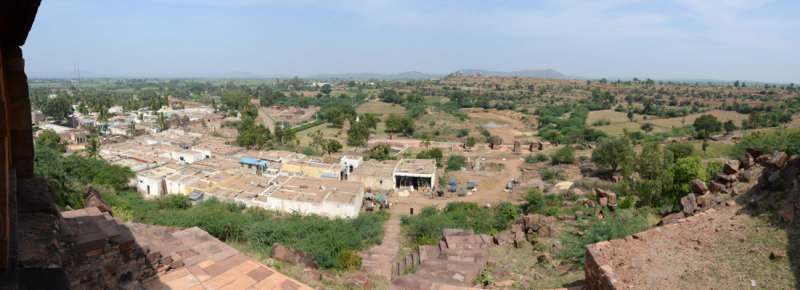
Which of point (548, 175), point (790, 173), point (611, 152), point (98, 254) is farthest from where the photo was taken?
point (548, 175)

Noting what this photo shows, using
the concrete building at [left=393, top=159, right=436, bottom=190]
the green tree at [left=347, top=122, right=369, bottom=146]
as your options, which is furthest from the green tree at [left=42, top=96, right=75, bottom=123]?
the concrete building at [left=393, top=159, right=436, bottom=190]

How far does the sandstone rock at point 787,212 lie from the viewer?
23.7 ft

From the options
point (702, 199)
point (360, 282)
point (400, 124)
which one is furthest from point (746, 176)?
point (400, 124)

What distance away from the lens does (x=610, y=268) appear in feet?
23.7

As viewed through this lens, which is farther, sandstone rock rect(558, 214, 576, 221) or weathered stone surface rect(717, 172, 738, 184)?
sandstone rock rect(558, 214, 576, 221)

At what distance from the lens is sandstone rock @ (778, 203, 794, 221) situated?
721cm

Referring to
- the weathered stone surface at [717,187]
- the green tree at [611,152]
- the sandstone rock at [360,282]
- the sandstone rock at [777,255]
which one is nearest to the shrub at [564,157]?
the green tree at [611,152]

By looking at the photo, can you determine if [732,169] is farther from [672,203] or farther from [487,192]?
[487,192]

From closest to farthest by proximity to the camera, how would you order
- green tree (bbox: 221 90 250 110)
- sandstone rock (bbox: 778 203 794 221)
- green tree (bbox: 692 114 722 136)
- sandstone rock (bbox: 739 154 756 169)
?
sandstone rock (bbox: 778 203 794 221) < sandstone rock (bbox: 739 154 756 169) < green tree (bbox: 692 114 722 136) < green tree (bbox: 221 90 250 110)

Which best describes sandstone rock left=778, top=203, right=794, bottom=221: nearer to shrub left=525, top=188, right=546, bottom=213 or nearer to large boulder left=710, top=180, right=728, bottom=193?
large boulder left=710, top=180, right=728, bottom=193

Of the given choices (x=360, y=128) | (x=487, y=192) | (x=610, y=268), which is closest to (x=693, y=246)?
(x=610, y=268)

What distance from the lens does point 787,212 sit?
7320mm

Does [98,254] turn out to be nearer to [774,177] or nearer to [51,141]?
[774,177]

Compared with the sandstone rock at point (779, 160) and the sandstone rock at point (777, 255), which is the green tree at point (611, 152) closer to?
the sandstone rock at point (779, 160)
